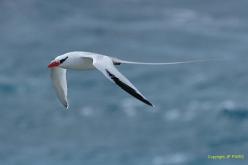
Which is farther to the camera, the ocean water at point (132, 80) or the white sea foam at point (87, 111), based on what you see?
the white sea foam at point (87, 111)

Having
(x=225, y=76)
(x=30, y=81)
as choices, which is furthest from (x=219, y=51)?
(x=30, y=81)

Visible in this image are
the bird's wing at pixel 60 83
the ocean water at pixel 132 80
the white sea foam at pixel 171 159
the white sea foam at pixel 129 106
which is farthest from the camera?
the white sea foam at pixel 129 106

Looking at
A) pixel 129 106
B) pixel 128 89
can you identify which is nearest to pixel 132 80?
pixel 129 106

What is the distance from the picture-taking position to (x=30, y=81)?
1582 inches

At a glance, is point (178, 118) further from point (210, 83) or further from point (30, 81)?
point (30, 81)

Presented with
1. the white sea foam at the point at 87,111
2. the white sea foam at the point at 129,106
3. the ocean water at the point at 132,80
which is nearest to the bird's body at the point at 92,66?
the ocean water at the point at 132,80

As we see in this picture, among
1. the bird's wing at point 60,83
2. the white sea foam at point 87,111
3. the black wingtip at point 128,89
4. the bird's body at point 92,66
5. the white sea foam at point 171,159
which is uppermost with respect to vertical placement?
the white sea foam at point 87,111

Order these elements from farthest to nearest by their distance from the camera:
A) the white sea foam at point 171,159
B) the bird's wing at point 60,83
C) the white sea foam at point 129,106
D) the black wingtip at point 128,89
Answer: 1. the white sea foam at point 129,106
2. the white sea foam at point 171,159
3. the bird's wing at point 60,83
4. the black wingtip at point 128,89

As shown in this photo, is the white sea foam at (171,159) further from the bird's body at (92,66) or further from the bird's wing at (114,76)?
the bird's wing at (114,76)

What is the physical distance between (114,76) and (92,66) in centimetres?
81

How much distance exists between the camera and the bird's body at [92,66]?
8219mm

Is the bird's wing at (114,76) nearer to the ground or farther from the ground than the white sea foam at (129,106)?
nearer to the ground

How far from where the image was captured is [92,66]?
9.16 meters

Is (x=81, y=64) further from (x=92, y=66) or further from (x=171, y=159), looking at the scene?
(x=171, y=159)
